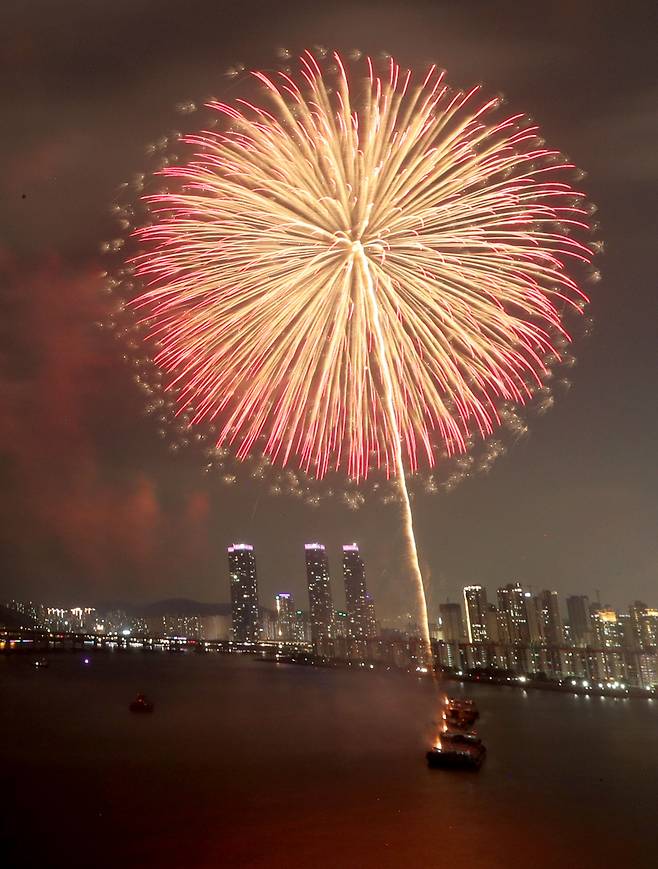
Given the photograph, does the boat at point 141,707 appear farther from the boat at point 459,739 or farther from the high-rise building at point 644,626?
the high-rise building at point 644,626

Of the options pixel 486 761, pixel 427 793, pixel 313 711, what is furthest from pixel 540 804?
pixel 313 711

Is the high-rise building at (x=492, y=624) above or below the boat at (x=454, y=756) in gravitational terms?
above

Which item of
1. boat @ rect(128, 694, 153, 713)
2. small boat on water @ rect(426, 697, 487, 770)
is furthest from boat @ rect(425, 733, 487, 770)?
boat @ rect(128, 694, 153, 713)

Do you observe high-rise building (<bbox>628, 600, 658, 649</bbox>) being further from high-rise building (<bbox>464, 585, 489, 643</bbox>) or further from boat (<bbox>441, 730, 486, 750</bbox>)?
boat (<bbox>441, 730, 486, 750</bbox>)

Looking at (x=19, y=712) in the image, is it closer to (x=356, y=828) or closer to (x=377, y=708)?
(x=377, y=708)

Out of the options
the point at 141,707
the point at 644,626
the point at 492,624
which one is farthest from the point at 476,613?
the point at 141,707

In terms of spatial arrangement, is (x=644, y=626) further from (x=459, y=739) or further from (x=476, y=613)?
(x=459, y=739)

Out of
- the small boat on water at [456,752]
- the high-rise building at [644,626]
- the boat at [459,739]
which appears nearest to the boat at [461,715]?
the boat at [459,739]
